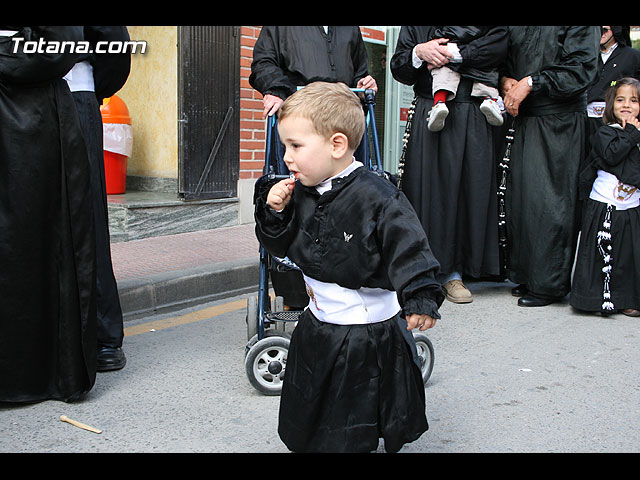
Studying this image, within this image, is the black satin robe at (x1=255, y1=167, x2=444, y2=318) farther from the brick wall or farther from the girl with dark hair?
the brick wall

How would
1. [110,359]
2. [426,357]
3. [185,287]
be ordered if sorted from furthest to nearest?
[185,287] < [110,359] < [426,357]

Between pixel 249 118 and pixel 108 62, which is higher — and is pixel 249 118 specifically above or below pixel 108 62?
below

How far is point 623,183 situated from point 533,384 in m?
2.11

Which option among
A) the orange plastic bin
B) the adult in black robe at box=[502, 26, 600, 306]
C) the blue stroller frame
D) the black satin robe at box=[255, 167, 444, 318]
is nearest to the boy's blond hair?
the black satin robe at box=[255, 167, 444, 318]

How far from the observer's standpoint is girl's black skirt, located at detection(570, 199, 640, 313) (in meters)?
5.29

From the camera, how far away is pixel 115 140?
301 inches

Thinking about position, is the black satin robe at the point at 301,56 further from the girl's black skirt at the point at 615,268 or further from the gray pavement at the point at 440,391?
the girl's black skirt at the point at 615,268

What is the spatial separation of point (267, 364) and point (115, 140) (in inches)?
181

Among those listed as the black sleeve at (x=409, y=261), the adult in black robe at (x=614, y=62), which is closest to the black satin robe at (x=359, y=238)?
the black sleeve at (x=409, y=261)

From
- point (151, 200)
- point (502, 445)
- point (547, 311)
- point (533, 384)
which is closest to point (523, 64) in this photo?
point (547, 311)

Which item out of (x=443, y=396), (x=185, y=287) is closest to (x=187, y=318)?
(x=185, y=287)

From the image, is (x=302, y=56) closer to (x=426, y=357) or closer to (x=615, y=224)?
(x=426, y=357)

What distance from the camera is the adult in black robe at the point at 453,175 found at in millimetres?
5711

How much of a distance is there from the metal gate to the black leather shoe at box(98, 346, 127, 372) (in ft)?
12.4
